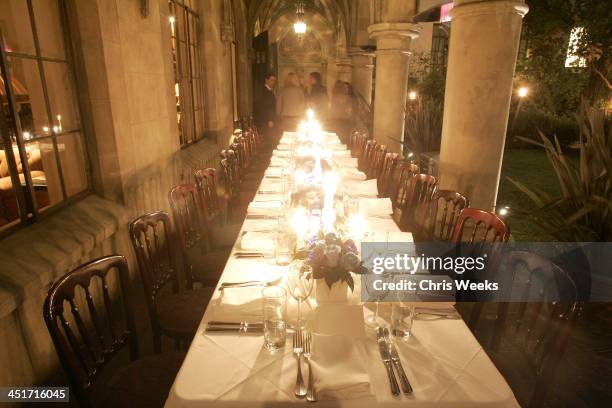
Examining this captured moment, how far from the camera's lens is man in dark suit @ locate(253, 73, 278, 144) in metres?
8.79

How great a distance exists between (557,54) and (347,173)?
32.6ft

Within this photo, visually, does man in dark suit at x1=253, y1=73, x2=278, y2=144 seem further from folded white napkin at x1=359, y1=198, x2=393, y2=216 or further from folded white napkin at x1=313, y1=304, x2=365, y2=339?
folded white napkin at x1=313, y1=304, x2=365, y2=339

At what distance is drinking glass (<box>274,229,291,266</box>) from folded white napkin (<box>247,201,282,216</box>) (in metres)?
0.64

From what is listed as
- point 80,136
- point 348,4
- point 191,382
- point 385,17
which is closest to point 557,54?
point 348,4

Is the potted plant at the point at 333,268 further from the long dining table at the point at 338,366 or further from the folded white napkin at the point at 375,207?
the folded white napkin at the point at 375,207

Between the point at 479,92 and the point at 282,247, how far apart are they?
2176 mm

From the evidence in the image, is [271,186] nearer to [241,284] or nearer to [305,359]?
[241,284]

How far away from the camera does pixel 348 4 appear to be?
39.5 feet

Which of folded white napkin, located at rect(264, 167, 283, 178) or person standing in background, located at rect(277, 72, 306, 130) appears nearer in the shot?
folded white napkin, located at rect(264, 167, 283, 178)

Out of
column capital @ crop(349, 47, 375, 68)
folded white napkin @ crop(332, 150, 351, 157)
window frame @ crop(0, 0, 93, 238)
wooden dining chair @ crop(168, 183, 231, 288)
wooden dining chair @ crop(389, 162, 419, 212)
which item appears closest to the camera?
window frame @ crop(0, 0, 93, 238)

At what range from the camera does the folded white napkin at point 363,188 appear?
329cm

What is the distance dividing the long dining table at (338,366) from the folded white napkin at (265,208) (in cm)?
108

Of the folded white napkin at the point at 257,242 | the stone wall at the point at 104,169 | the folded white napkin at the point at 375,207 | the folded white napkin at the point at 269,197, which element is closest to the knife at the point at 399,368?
the folded white napkin at the point at 257,242

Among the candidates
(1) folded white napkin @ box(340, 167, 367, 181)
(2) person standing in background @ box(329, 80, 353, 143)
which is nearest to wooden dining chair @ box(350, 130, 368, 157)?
(1) folded white napkin @ box(340, 167, 367, 181)
